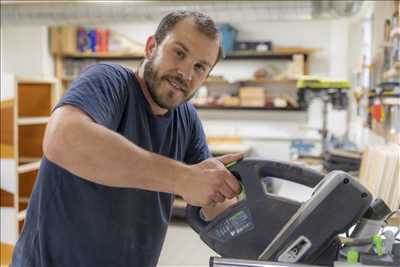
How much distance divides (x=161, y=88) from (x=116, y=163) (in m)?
0.39

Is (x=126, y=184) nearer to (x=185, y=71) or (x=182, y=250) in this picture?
(x=185, y=71)

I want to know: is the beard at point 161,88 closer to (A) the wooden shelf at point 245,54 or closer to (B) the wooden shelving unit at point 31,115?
(B) the wooden shelving unit at point 31,115

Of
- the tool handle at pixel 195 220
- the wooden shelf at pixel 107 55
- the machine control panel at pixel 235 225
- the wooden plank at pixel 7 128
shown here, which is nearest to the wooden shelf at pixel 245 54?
the wooden shelf at pixel 107 55

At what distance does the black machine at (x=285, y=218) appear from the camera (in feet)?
2.87

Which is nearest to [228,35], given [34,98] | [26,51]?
[26,51]

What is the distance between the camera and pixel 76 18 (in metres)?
4.54

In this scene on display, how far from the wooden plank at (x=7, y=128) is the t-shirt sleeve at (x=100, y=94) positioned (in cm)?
224

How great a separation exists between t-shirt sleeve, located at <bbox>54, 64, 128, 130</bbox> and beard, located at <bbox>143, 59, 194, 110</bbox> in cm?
8

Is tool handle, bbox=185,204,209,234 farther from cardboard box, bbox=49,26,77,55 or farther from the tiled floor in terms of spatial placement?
cardboard box, bbox=49,26,77,55

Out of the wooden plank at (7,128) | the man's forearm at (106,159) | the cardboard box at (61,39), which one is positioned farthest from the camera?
the cardboard box at (61,39)

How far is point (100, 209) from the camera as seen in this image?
3.85 ft

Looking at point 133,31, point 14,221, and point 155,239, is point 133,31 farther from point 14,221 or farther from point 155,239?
point 155,239

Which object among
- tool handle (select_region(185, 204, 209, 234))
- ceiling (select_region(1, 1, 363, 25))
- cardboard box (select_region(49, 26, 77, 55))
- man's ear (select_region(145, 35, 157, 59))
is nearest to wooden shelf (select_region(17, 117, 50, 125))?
ceiling (select_region(1, 1, 363, 25))

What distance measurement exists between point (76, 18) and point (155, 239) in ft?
12.1
